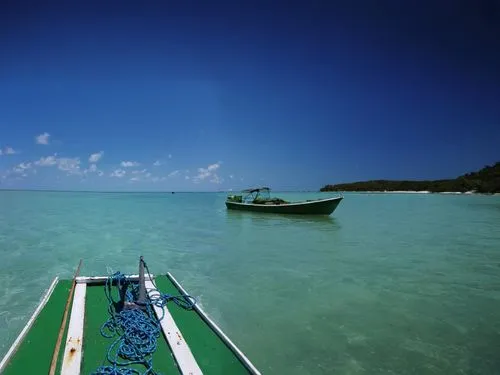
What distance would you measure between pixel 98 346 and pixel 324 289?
7.00 metres

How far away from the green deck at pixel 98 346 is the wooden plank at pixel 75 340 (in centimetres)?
8

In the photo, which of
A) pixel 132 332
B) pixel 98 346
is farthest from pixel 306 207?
pixel 98 346

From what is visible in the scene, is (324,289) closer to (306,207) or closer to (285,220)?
(285,220)

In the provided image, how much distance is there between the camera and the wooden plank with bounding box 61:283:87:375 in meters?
3.97

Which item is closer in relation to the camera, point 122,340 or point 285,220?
point 122,340

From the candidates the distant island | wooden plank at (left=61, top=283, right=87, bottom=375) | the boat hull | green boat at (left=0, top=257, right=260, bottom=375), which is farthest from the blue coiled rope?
the distant island

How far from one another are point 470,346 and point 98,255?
14949mm

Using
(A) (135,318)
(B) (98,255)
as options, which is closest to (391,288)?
(A) (135,318)

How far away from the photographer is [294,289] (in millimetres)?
9992

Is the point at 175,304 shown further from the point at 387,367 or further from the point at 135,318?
the point at 387,367

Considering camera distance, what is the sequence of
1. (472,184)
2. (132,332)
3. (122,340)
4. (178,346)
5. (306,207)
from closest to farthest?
(178,346) < (122,340) < (132,332) < (306,207) < (472,184)

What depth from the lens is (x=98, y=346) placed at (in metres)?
4.61

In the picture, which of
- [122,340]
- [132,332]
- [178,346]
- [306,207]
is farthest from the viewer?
[306,207]

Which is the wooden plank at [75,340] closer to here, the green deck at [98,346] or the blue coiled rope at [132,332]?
the green deck at [98,346]
